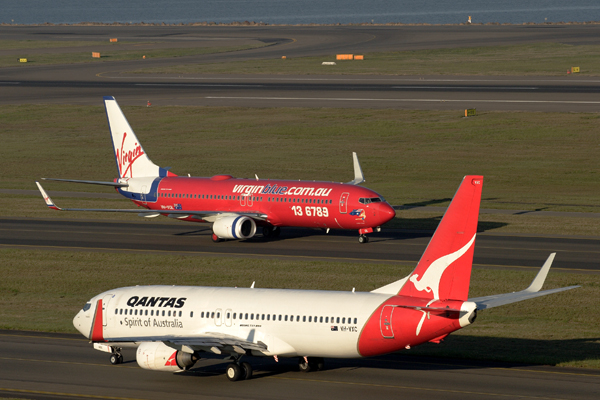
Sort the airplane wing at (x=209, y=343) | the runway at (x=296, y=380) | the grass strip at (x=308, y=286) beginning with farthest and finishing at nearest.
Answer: the grass strip at (x=308, y=286) → the airplane wing at (x=209, y=343) → the runway at (x=296, y=380)

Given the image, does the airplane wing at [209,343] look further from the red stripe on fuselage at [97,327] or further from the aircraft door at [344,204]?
the aircraft door at [344,204]

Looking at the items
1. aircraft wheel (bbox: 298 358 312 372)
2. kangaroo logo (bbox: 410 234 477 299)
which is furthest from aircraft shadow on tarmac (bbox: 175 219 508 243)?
kangaroo logo (bbox: 410 234 477 299)

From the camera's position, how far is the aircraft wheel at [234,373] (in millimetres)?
36281

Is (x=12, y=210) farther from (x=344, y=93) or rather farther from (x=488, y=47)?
(x=488, y=47)

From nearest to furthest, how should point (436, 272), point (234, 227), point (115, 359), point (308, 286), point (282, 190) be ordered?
point (436, 272), point (115, 359), point (308, 286), point (234, 227), point (282, 190)

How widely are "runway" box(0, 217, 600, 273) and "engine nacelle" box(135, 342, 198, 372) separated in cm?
2728

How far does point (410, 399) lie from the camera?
109 feet

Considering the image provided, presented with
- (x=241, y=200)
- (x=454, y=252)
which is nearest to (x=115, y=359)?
(x=454, y=252)

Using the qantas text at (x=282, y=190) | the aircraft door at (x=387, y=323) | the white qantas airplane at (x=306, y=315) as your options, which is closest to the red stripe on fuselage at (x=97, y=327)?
the white qantas airplane at (x=306, y=315)

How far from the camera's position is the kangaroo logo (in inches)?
1315

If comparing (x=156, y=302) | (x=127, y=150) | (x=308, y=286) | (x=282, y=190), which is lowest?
(x=308, y=286)

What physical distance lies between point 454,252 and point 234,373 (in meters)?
10.3

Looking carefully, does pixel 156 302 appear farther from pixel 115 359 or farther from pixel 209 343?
pixel 209 343

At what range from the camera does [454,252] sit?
33.5 m
